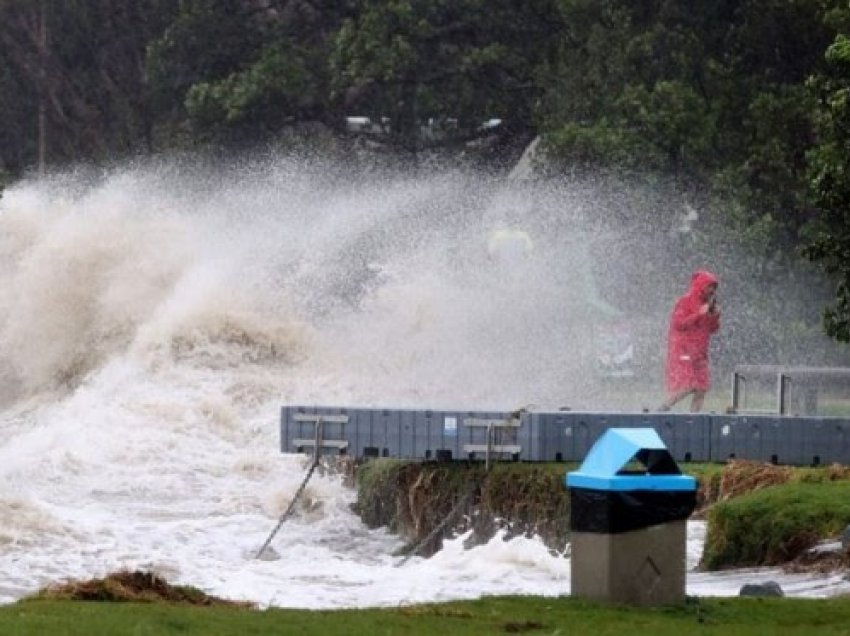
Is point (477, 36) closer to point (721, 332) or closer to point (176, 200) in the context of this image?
point (176, 200)

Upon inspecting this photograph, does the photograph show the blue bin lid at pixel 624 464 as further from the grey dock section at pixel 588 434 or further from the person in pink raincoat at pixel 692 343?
the person in pink raincoat at pixel 692 343

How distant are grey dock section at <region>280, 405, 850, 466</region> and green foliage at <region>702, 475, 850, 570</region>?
2.90 meters

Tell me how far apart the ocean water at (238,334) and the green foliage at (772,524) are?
19.9ft

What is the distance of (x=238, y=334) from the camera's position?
40.8m

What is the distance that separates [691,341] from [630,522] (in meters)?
14.1

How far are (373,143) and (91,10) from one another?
11402 millimetres

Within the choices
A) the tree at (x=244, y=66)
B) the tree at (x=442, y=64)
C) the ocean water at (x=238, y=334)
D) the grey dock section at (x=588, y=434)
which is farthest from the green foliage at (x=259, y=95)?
the grey dock section at (x=588, y=434)

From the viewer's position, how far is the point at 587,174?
45.0 m

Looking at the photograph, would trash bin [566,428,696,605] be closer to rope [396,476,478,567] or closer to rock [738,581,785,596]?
rock [738,581,785,596]

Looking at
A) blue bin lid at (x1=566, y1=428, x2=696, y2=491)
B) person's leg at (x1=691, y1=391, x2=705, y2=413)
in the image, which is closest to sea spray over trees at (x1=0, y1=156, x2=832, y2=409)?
person's leg at (x1=691, y1=391, x2=705, y2=413)

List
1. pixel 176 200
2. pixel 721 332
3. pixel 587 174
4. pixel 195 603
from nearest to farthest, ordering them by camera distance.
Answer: pixel 195 603
pixel 721 332
pixel 587 174
pixel 176 200

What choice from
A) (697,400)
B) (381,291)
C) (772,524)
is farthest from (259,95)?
(772,524)

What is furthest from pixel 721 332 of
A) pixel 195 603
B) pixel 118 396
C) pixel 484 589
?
pixel 195 603

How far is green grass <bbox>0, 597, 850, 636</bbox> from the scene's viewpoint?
43.5ft
